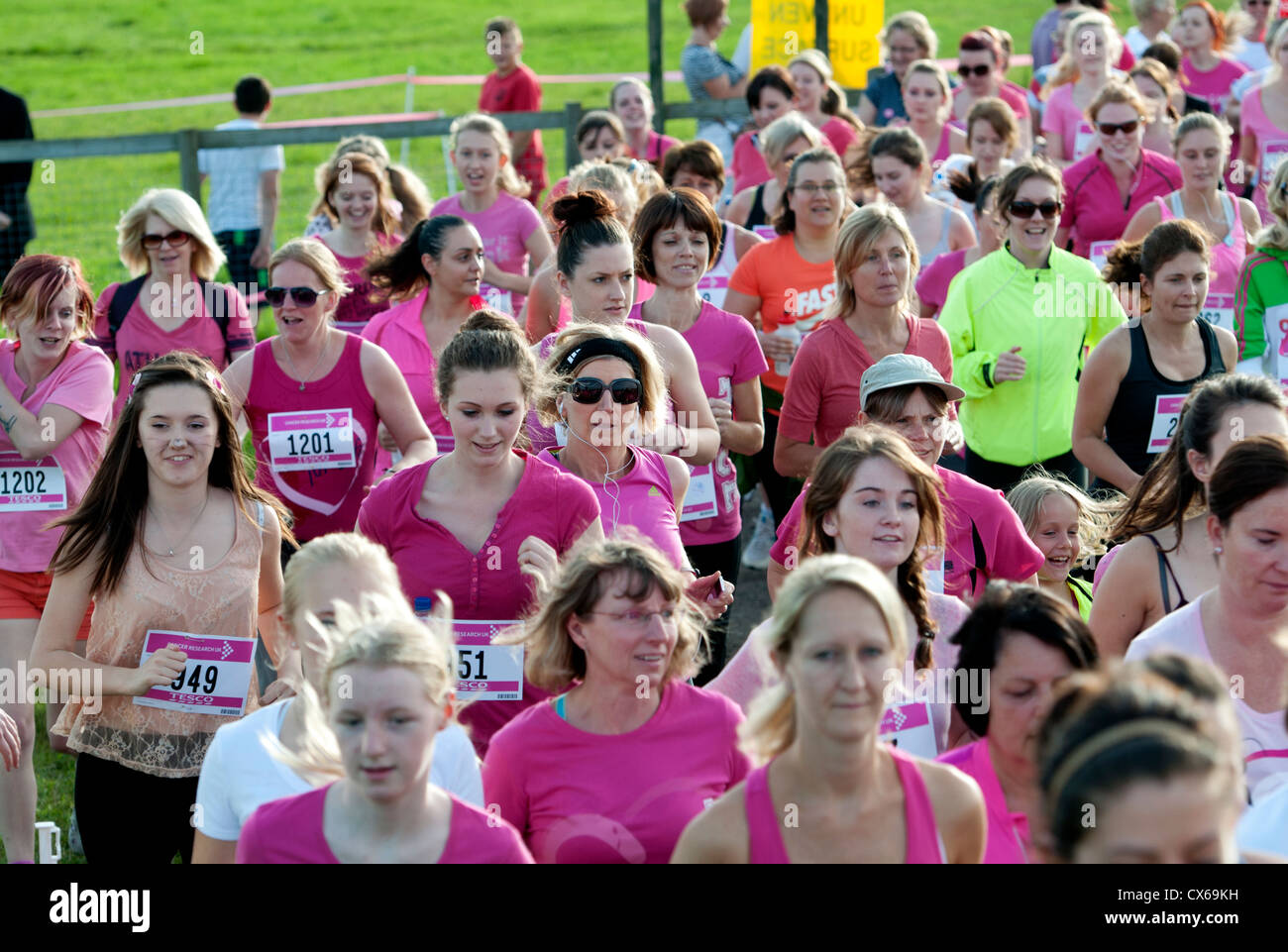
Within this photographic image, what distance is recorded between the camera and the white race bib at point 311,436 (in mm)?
5516

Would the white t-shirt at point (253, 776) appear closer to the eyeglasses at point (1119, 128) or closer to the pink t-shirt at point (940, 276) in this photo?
the pink t-shirt at point (940, 276)

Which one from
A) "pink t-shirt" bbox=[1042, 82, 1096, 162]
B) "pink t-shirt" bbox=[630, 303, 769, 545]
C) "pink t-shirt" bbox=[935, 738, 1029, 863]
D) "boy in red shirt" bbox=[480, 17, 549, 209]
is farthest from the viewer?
"boy in red shirt" bbox=[480, 17, 549, 209]

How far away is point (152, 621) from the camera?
13.8 feet

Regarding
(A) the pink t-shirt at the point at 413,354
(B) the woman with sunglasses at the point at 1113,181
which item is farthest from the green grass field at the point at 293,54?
(A) the pink t-shirt at the point at 413,354

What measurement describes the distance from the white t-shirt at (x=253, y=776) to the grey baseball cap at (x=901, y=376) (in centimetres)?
192

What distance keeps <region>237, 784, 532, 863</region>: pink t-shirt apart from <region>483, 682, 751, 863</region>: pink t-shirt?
1.28 feet

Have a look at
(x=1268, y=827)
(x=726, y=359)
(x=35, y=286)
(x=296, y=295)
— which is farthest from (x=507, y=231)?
(x=1268, y=827)

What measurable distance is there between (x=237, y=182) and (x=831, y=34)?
4.74 m

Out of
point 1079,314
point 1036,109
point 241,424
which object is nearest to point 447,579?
point 241,424

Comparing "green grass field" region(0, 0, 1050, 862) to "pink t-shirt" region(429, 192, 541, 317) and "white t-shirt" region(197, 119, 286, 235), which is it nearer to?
"white t-shirt" region(197, 119, 286, 235)

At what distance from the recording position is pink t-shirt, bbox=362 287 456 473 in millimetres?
6293

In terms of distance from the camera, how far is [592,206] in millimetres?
5773

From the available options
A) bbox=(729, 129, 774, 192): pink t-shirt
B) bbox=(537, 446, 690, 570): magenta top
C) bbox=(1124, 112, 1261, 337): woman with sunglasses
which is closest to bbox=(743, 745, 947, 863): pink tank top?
bbox=(537, 446, 690, 570): magenta top
